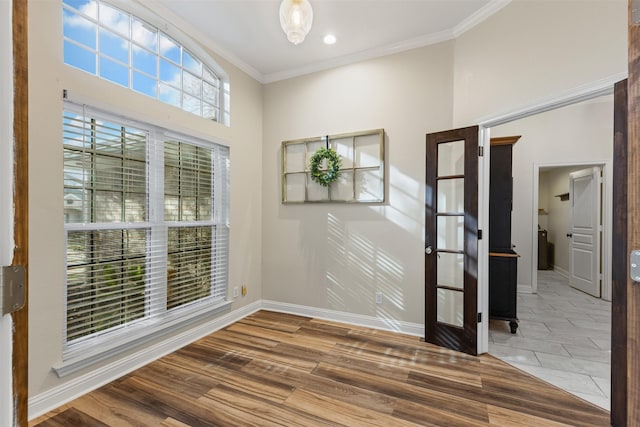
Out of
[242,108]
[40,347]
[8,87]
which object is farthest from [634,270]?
[242,108]

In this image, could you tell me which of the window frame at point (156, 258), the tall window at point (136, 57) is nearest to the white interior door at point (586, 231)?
the window frame at point (156, 258)

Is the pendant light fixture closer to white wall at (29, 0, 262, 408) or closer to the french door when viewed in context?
white wall at (29, 0, 262, 408)

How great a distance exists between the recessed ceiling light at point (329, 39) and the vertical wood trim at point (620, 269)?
7.64ft

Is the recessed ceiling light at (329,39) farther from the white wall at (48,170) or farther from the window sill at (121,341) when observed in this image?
the window sill at (121,341)

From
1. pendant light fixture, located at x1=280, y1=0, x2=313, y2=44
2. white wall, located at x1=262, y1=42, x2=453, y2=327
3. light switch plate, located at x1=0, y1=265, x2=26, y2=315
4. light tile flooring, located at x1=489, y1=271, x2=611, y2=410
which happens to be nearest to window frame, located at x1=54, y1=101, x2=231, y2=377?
white wall, located at x1=262, y1=42, x2=453, y2=327

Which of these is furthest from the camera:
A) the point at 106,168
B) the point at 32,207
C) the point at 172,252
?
the point at 172,252

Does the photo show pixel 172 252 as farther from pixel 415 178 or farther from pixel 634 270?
pixel 634 270

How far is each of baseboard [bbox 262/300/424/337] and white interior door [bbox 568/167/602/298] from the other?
12.2 feet

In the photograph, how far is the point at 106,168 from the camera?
2303 mm

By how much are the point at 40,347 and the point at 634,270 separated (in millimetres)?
3000

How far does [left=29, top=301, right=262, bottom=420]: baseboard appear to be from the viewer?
1.90 m

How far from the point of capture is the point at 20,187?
2.49ft

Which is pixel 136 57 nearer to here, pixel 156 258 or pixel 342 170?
pixel 156 258

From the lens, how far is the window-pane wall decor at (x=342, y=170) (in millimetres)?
3295
